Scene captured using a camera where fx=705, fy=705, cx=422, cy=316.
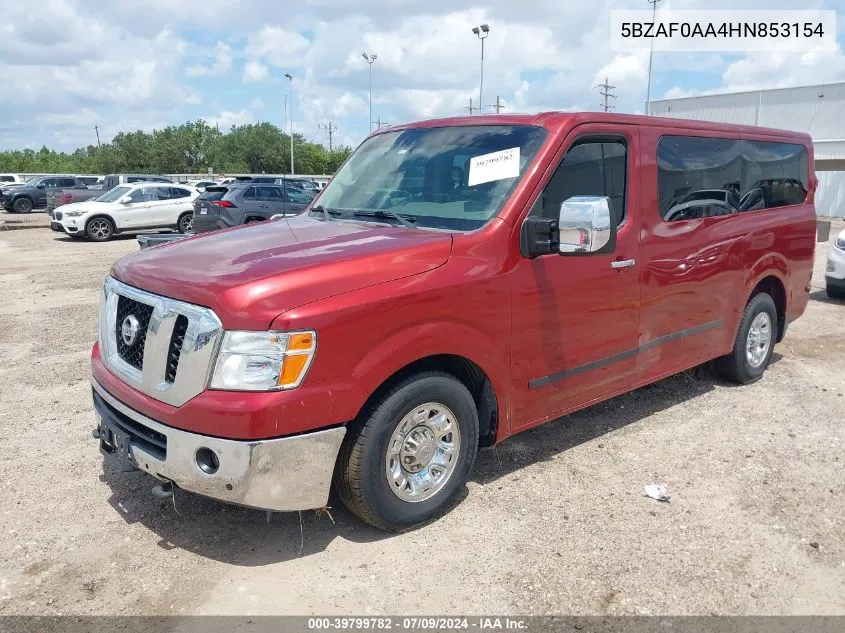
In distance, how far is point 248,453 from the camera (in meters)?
3.00

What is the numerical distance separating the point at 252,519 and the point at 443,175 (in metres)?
2.25

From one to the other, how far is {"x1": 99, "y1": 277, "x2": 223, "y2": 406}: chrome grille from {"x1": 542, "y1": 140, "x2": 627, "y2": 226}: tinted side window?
199cm

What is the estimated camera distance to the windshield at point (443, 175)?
12.9 ft

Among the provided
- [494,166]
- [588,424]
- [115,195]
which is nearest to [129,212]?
[115,195]

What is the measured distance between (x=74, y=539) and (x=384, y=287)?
2.10 meters

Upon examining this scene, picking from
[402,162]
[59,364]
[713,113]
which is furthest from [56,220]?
[713,113]

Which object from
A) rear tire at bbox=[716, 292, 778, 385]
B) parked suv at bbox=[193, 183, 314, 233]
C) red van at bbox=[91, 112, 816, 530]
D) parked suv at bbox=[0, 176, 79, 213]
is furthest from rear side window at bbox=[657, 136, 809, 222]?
parked suv at bbox=[0, 176, 79, 213]

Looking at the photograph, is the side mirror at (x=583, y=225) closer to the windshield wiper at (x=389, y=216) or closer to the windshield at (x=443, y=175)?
the windshield at (x=443, y=175)

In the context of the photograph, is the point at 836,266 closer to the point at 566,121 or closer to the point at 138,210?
the point at 566,121

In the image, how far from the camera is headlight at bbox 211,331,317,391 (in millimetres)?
2986

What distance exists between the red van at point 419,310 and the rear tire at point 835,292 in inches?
240

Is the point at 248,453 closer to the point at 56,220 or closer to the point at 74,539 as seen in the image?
the point at 74,539

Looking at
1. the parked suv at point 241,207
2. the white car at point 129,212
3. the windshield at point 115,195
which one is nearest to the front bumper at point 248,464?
the parked suv at point 241,207

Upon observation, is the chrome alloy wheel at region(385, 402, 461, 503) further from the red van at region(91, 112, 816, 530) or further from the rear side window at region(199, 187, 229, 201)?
the rear side window at region(199, 187, 229, 201)
